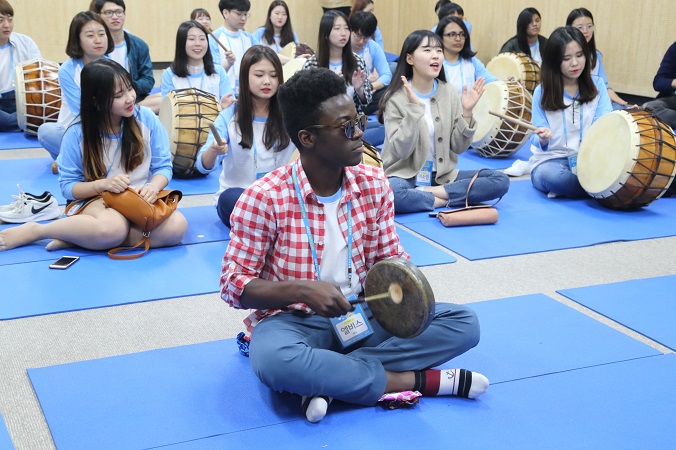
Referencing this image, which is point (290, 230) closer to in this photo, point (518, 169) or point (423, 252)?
point (423, 252)

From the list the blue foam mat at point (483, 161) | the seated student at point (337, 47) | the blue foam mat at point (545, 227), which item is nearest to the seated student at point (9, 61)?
the seated student at point (337, 47)

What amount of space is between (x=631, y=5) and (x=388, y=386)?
6509mm

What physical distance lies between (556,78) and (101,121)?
2.77 m

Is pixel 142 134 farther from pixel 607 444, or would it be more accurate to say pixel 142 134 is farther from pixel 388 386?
pixel 607 444

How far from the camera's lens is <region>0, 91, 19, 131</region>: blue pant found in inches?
263

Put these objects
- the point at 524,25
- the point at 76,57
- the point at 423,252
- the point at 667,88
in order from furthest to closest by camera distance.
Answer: the point at 524,25 < the point at 667,88 < the point at 76,57 < the point at 423,252

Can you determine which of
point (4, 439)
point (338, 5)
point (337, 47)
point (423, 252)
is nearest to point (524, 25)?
point (337, 47)

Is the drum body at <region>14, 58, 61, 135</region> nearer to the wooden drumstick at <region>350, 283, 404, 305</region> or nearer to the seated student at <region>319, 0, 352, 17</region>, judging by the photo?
the wooden drumstick at <region>350, 283, 404, 305</region>

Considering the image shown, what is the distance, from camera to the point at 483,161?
6.09 meters

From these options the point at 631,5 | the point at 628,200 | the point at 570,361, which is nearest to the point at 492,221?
the point at 628,200

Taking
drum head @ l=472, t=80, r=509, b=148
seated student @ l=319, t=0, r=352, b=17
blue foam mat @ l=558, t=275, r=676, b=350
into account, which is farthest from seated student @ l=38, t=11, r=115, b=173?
seated student @ l=319, t=0, r=352, b=17

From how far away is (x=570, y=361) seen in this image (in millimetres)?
2707

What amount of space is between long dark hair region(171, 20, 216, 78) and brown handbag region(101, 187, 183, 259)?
6.93ft

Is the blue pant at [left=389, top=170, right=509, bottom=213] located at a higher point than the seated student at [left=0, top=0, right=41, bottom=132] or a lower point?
lower
